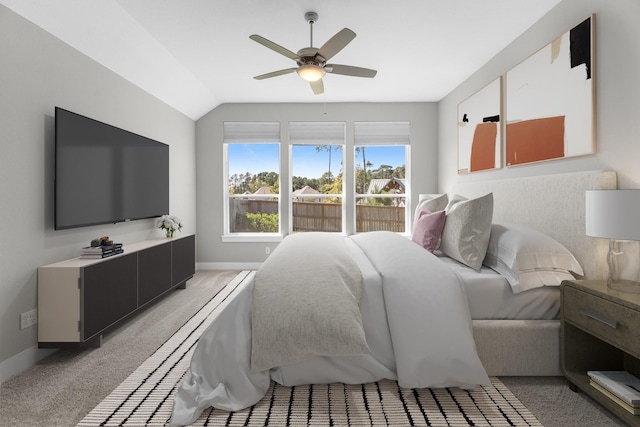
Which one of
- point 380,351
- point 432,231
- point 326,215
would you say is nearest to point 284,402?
point 380,351

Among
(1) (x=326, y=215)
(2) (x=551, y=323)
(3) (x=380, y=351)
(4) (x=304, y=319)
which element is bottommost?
(3) (x=380, y=351)

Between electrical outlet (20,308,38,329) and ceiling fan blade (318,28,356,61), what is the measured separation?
2.79 m

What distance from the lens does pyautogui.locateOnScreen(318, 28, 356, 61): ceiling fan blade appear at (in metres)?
2.28

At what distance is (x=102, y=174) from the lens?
2875mm

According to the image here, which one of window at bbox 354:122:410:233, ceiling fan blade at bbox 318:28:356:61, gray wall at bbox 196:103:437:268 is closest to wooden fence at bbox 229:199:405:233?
window at bbox 354:122:410:233

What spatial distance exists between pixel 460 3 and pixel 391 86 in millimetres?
1844

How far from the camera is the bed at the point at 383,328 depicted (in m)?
1.73

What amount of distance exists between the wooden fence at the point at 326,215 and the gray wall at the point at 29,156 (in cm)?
255

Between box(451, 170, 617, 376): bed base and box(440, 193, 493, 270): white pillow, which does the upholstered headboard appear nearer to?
box(451, 170, 617, 376): bed base

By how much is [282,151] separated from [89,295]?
3.40 m

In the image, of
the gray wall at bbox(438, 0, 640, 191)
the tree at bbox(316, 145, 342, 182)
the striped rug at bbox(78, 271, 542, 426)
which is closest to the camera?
the striped rug at bbox(78, 271, 542, 426)

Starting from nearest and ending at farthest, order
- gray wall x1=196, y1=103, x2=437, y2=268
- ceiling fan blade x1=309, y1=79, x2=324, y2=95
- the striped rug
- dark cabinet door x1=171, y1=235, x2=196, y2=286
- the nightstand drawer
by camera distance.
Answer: the nightstand drawer < the striped rug < ceiling fan blade x1=309, y1=79, x2=324, y2=95 < dark cabinet door x1=171, y1=235, x2=196, y2=286 < gray wall x1=196, y1=103, x2=437, y2=268

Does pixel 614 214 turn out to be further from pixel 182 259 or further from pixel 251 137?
pixel 251 137

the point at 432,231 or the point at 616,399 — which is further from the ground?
the point at 432,231
